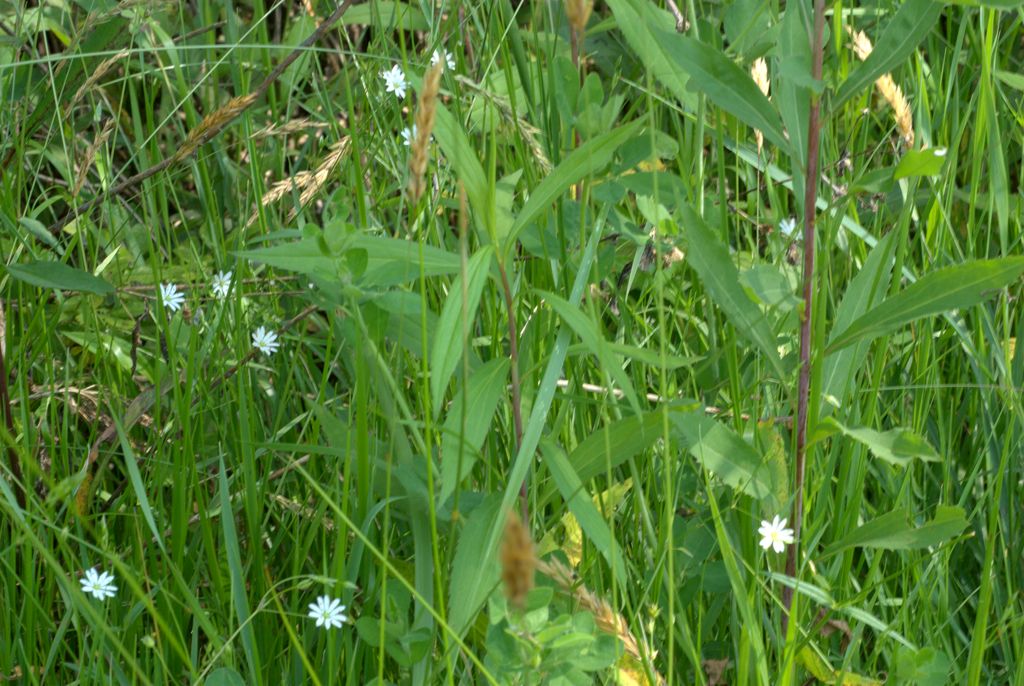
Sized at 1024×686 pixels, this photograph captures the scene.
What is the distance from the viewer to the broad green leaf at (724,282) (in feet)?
4.48

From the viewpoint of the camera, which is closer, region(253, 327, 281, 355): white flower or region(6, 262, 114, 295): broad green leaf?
region(6, 262, 114, 295): broad green leaf

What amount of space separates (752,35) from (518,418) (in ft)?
2.33

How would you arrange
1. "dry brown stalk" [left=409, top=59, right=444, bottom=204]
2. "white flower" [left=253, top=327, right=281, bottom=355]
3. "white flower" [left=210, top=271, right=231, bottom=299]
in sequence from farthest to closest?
1. "white flower" [left=210, top=271, right=231, bottom=299]
2. "white flower" [left=253, top=327, right=281, bottom=355]
3. "dry brown stalk" [left=409, top=59, right=444, bottom=204]

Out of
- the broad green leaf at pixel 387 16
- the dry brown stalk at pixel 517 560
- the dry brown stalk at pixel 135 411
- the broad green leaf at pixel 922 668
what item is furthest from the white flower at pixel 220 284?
the dry brown stalk at pixel 517 560

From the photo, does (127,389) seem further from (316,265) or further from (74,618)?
(316,265)

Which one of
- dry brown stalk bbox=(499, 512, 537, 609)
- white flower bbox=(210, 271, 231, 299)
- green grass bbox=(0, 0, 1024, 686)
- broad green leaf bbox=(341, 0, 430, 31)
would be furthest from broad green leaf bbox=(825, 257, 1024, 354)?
broad green leaf bbox=(341, 0, 430, 31)

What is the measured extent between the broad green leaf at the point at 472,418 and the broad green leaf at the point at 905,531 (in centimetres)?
44

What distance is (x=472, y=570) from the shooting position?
1.32 meters

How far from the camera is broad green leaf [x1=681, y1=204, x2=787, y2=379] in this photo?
1.37m

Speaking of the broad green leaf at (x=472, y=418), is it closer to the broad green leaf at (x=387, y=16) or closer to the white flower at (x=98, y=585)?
the white flower at (x=98, y=585)

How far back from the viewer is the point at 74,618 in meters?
1.43

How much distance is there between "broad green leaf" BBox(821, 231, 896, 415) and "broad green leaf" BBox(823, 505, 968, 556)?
0.15 meters

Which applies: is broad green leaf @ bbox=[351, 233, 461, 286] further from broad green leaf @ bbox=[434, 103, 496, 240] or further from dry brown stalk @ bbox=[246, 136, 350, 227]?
dry brown stalk @ bbox=[246, 136, 350, 227]

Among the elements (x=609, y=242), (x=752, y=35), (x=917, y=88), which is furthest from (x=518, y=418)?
(x=917, y=88)
